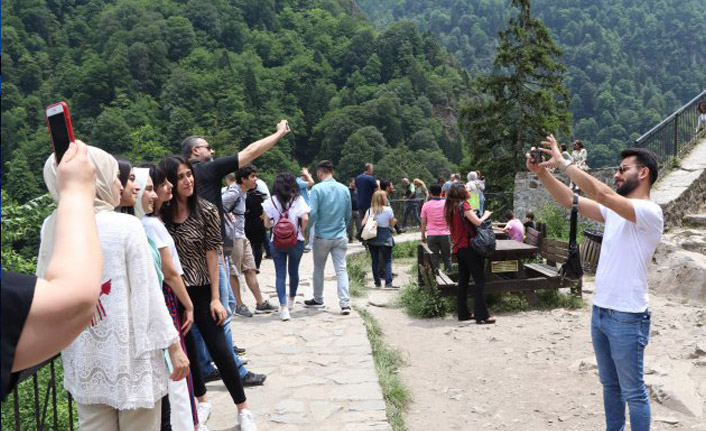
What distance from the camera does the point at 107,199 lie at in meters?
2.25

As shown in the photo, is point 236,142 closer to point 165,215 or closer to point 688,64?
point 165,215

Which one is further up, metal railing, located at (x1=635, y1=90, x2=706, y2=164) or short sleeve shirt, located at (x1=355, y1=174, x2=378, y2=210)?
metal railing, located at (x1=635, y1=90, x2=706, y2=164)

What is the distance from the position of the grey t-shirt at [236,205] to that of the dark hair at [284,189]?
0.40m

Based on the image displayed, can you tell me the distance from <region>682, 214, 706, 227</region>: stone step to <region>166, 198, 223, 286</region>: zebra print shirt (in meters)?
8.77

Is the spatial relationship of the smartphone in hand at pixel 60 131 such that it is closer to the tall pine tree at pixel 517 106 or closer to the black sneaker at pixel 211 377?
the black sneaker at pixel 211 377

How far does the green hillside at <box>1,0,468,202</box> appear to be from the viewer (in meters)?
65.9

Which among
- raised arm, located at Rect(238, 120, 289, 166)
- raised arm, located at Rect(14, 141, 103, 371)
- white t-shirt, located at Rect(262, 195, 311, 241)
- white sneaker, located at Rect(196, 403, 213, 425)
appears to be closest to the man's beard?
raised arm, located at Rect(238, 120, 289, 166)

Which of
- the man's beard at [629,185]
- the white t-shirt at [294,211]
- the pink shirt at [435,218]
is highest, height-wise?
the man's beard at [629,185]

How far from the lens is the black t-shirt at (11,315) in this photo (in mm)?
971

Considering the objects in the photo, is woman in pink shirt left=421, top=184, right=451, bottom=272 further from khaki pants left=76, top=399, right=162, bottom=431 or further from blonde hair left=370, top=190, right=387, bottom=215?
khaki pants left=76, top=399, right=162, bottom=431

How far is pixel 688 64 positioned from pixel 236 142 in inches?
3744

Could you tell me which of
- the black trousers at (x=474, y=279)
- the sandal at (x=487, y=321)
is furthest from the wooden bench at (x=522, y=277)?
the sandal at (x=487, y=321)

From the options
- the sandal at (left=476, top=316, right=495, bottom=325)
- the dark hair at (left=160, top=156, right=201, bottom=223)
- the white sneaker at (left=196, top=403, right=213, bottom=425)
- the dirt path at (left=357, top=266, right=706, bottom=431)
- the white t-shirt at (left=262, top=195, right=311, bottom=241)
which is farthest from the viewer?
the sandal at (left=476, top=316, right=495, bottom=325)

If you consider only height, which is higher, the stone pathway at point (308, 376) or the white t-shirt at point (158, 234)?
the white t-shirt at point (158, 234)
